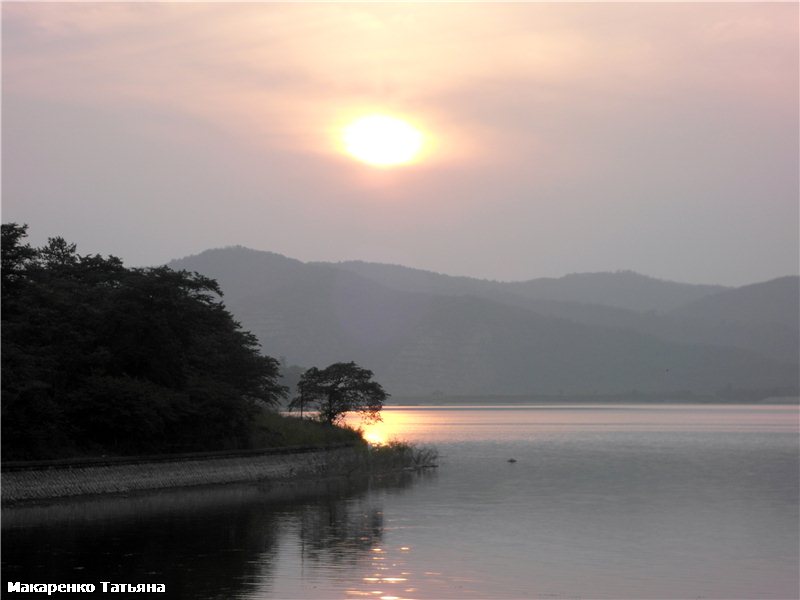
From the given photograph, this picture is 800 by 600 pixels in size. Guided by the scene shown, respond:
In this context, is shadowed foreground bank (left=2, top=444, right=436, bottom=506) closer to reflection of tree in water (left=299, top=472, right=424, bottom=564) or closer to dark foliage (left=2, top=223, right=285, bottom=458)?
dark foliage (left=2, top=223, right=285, bottom=458)

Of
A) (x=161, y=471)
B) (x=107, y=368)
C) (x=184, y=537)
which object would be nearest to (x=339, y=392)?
(x=107, y=368)

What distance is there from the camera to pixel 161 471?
68.7 m

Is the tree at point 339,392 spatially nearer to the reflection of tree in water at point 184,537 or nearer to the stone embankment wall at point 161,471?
the stone embankment wall at point 161,471

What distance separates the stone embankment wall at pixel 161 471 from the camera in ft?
193

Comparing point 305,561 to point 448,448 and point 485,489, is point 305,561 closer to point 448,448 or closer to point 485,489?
point 485,489

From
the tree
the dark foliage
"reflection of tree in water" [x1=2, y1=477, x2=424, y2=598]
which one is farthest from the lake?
the tree

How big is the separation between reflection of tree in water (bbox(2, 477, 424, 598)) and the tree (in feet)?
108

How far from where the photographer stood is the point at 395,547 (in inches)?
1970

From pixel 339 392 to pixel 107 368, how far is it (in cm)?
3358

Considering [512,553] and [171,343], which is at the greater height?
[171,343]

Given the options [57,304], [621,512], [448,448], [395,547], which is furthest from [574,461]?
[395,547]

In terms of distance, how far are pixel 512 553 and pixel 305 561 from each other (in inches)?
354

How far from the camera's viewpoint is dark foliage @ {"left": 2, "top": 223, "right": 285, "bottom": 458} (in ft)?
210

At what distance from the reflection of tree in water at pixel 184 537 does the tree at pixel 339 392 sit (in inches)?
1291
